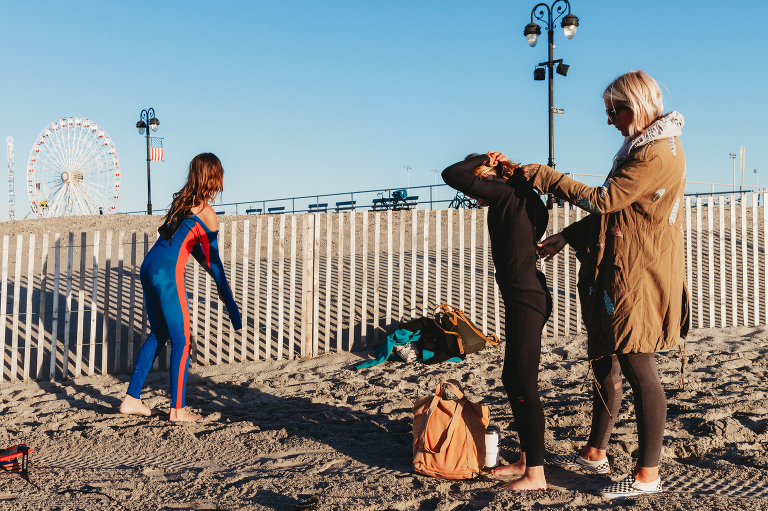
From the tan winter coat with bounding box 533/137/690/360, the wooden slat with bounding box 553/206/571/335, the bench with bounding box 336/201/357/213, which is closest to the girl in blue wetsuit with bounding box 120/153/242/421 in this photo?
the tan winter coat with bounding box 533/137/690/360

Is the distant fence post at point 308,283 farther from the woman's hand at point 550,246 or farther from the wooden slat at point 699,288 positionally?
the wooden slat at point 699,288

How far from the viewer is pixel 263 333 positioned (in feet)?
21.8

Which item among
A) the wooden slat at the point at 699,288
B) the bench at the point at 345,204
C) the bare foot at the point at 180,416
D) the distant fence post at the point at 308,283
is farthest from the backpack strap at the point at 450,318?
the bench at the point at 345,204

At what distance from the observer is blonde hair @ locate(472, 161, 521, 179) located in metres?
2.77

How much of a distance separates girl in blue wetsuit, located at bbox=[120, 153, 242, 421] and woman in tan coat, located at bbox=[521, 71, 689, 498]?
240 cm

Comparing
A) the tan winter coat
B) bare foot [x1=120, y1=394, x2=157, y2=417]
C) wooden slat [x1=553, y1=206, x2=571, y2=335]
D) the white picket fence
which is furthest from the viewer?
wooden slat [x1=553, y1=206, x2=571, y2=335]

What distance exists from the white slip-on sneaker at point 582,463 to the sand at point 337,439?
0.05 meters

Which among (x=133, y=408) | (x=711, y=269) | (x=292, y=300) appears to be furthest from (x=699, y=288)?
(x=133, y=408)

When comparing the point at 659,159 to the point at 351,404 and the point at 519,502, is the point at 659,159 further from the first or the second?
the point at 351,404

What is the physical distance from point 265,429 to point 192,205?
1.62 meters

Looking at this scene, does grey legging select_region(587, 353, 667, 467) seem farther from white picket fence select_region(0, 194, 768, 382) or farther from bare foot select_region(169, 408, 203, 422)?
white picket fence select_region(0, 194, 768, 382)

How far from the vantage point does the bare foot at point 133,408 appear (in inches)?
166

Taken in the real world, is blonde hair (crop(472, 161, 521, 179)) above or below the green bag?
above

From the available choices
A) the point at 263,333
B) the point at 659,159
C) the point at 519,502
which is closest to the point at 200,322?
the point at 263,333
